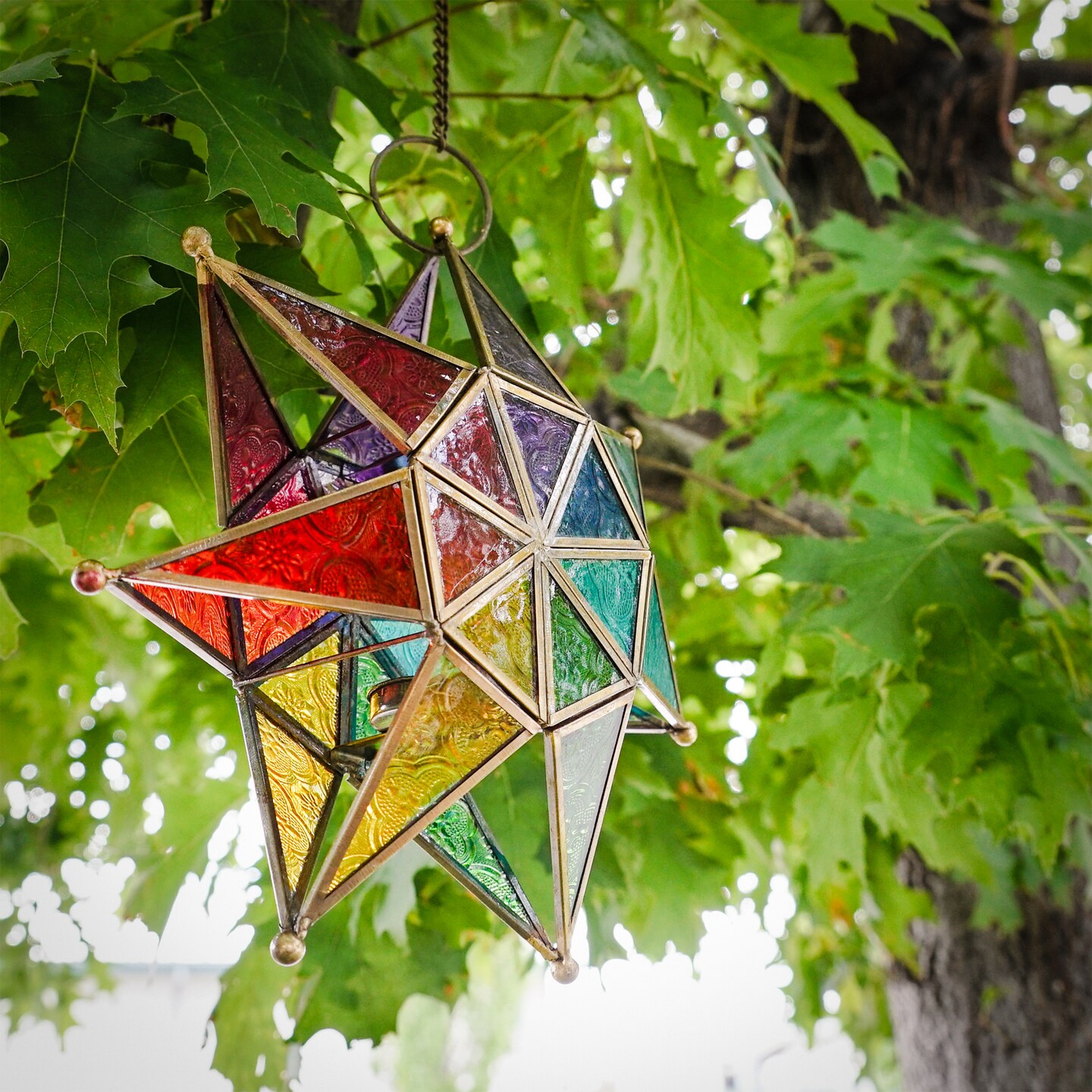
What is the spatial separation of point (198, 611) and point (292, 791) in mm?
184

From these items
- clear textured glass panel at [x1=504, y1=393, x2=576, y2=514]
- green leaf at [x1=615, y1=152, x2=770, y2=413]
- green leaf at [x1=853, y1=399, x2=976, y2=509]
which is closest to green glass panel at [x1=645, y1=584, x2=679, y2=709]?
clear textured glass panel at [x1=504, y1=393, x2=576, y2=514]

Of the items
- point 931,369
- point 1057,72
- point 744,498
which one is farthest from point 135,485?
point 1057,72

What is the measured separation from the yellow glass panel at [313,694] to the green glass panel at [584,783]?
24 centimetres

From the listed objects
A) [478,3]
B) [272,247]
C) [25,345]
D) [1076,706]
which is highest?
[478,3]

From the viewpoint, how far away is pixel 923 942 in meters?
2.61

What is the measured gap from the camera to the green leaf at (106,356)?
84cm

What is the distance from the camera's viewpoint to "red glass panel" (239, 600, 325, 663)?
2.80ft

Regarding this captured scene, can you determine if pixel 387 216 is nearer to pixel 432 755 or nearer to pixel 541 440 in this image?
pixel 541 440

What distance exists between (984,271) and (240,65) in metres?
1.48

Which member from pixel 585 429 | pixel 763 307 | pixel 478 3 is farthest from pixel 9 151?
pixel 763 307

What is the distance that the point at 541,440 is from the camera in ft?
2.53

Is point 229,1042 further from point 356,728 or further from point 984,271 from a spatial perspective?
point 984,271

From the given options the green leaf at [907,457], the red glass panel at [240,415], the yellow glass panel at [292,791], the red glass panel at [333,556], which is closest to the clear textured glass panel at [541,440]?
the red glass panel at [333,556]

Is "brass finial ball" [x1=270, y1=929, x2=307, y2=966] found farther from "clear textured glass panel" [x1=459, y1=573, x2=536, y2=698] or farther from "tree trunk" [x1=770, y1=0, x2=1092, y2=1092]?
"tree trunk" [x1=770, y1=0, x2=1092, y2=1092]
